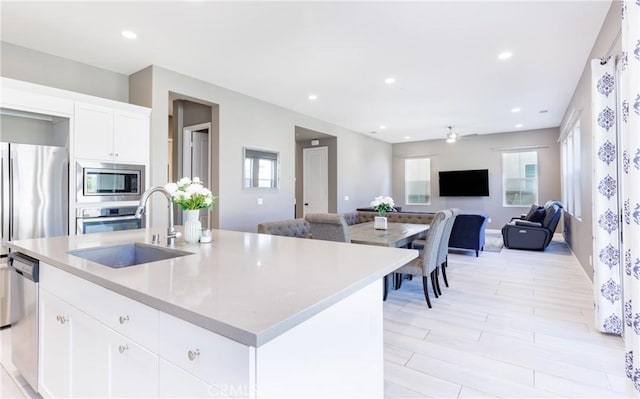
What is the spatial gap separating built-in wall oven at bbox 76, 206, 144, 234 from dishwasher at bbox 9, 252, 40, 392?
4.01 feet

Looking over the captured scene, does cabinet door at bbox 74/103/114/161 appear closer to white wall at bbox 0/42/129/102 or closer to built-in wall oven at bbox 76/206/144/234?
built-in wall oven at bbox 76/206/144/234

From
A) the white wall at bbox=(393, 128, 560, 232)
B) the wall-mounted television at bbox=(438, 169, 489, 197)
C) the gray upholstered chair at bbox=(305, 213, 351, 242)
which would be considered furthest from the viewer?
the wall-mounted television at bbox=(438, 169, 489, 197)

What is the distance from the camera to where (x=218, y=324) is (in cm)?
79

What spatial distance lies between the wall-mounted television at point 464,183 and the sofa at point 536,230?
249cm

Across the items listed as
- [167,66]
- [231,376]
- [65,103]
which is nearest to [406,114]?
[167,66]

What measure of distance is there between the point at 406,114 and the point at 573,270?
3884 mm

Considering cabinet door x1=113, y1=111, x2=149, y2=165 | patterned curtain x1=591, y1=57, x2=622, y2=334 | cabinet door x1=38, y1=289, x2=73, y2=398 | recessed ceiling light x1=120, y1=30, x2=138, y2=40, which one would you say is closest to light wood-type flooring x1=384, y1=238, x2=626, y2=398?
patterned curtain x1=591, y1=57, x2=622, y2=334

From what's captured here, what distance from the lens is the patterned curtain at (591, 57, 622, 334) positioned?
244 centimetres

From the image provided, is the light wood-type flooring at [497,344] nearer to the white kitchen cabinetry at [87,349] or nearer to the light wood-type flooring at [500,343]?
the light wood-type flooring at [500,343]

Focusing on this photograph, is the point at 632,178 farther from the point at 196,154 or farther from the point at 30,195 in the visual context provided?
the point at 196,154

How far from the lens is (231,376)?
2.65ft

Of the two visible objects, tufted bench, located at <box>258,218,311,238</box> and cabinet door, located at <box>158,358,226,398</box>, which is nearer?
cabinet door, located at <box>158,358,226,398</box>

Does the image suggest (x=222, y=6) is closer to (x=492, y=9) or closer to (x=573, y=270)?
(x=492, y=9)

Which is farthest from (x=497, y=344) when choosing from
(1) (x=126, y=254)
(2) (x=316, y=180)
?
(2) (x=316, y=180)
